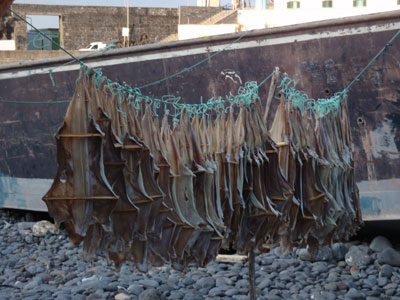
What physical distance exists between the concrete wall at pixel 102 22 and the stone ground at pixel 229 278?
22.6 m

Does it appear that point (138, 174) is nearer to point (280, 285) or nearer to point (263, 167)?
point (263, 167)

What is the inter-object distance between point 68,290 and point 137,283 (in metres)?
0.88

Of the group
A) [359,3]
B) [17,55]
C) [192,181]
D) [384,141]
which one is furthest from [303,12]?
[192,181]

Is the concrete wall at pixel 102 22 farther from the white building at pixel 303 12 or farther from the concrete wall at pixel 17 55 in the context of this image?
the white building at pixel 303 12

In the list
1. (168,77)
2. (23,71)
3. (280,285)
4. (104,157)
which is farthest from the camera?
(23,71)

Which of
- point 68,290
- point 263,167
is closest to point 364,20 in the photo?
point 263,167

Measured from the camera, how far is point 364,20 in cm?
828

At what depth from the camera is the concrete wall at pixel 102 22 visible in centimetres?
3034

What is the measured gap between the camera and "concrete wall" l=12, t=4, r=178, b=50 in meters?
30.3

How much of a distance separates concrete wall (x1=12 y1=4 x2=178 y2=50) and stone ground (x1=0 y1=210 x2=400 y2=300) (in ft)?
74.3

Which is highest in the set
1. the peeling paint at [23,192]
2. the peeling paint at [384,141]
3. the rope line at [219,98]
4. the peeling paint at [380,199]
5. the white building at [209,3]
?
the white building at [209,3]

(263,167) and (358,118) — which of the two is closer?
(263,167)

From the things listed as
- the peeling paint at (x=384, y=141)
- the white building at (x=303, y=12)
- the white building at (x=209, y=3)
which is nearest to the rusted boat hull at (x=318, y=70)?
the peeling paint at (x=384, y=141)

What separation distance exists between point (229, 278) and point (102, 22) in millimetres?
25006
